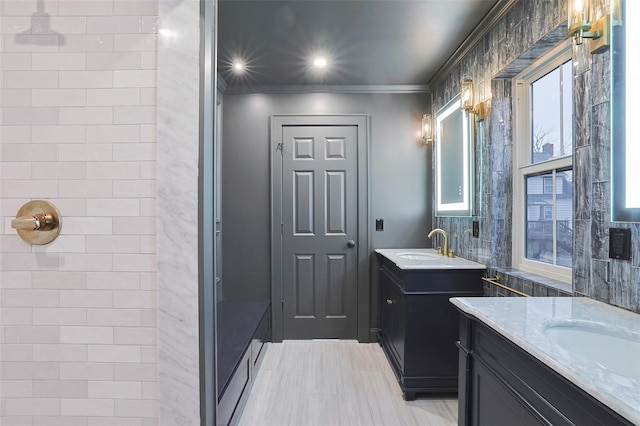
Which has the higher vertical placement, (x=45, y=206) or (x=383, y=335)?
(x=45, y=206)

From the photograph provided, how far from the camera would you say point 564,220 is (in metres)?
1.81

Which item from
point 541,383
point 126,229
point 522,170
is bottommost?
point 541,383

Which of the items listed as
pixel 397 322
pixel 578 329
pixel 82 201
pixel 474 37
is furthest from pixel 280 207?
pixel 578 329

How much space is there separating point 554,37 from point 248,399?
2.77 meters

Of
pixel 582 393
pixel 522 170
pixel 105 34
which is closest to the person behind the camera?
pixel 582 393

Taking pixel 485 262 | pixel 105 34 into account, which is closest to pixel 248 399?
pixel 485 262

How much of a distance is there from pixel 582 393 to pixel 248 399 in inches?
80.9

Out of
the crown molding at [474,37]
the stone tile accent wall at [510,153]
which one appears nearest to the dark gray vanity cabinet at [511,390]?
the stone tile accent wall at [510,153]

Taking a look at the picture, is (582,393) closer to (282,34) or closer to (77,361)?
(77,361)

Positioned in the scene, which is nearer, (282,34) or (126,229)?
(126,229)

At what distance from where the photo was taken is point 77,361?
0.86 metres

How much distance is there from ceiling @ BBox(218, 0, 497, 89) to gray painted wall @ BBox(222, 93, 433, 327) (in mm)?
209

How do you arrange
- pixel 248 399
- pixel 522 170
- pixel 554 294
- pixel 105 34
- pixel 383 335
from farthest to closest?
1. pixel 383 335
2. pixel 248 399
3. pixel 522 170
4. pixel 554 294
5. pixel 105 34

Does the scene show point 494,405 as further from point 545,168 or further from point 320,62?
point 320,62
